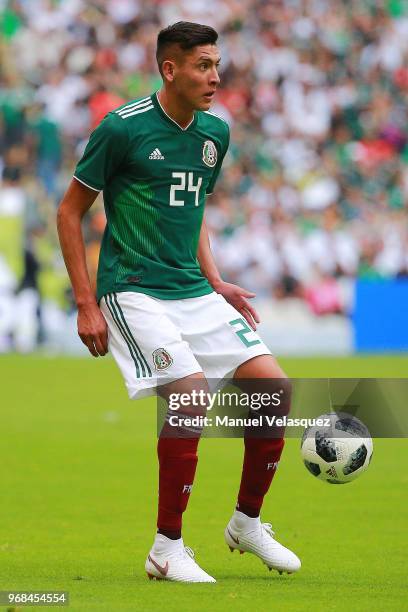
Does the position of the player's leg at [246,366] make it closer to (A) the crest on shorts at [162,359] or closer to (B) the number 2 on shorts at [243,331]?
(B) the number 2 on shorts at [243,331]

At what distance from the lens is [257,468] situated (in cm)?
567

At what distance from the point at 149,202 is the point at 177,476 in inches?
45.8

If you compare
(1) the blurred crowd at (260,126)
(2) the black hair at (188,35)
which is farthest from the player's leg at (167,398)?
(1) the blurred crowd at (260,126)

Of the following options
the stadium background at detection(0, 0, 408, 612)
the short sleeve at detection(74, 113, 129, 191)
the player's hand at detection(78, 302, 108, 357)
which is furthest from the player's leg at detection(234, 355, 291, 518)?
the stadium background at detection(0, 0, 408, 612)

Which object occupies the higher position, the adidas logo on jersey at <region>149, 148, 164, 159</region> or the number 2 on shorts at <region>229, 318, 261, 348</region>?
the adidas logo on jersey at <region>149, 148, 164, 159</region>

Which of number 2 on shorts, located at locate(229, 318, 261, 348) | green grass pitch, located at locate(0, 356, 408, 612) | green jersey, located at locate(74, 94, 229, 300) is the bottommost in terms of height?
green grass pitch, located at locate(0, 356, 408, 612)

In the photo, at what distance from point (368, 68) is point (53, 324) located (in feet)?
27.9

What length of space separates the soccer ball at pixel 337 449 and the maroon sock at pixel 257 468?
147mm

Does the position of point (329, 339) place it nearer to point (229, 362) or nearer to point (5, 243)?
point (5, 243)

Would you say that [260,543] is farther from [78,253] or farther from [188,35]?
[188,35]

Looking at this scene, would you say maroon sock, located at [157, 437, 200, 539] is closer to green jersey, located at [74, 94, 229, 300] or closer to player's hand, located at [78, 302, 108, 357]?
player's hand, located at [78, 302, 108, 357]

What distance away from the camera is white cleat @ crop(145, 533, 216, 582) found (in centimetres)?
534

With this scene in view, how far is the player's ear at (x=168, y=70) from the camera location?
5570mm

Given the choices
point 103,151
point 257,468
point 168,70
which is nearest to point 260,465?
point 257,468
